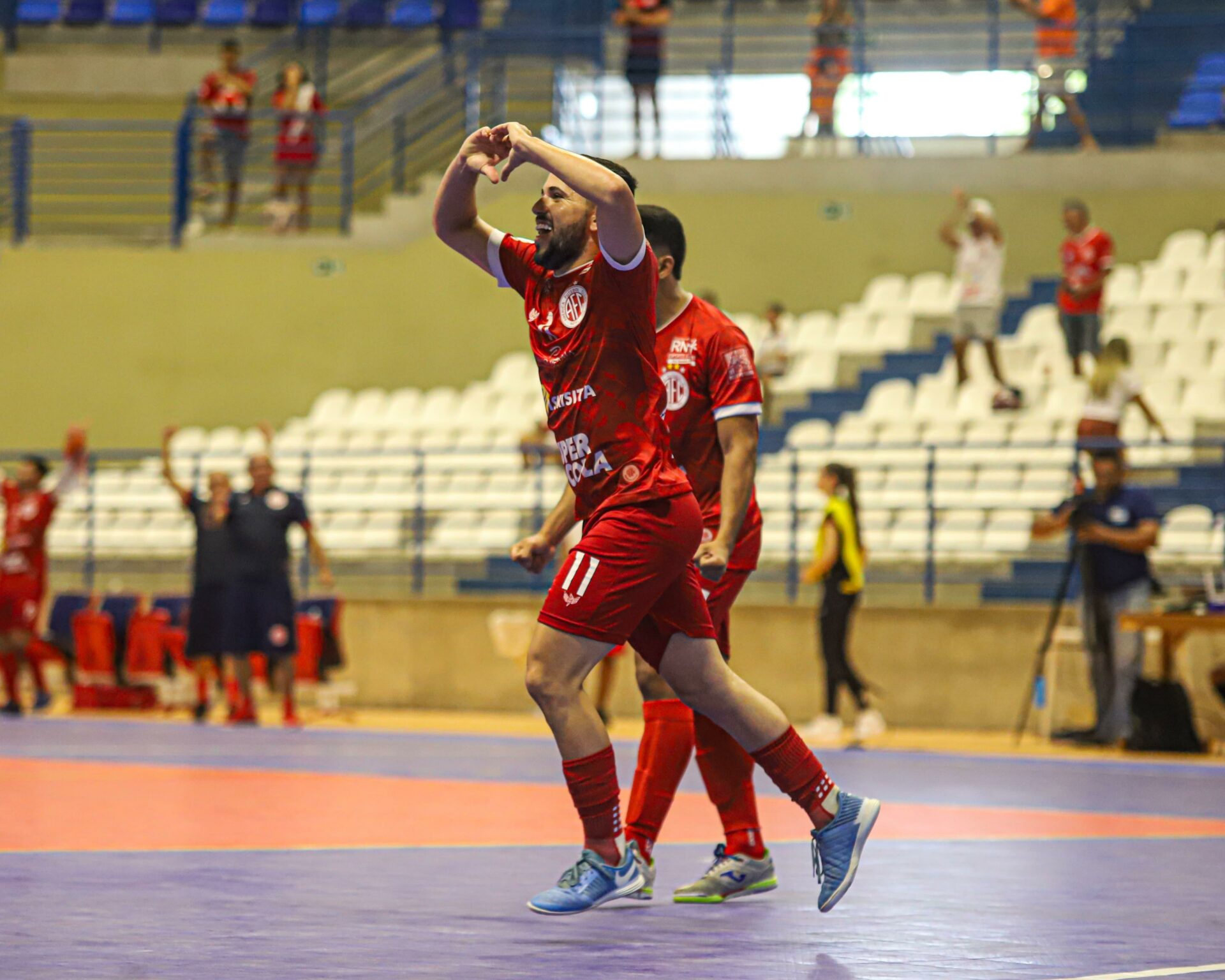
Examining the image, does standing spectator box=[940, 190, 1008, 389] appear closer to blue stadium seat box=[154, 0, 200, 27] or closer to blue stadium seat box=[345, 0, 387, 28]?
blue stadium seat box=[345, 0, 387, 28]

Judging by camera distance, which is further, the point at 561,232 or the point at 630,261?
the point at 561,232

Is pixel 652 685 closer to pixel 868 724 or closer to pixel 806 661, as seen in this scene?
pixel 868 724

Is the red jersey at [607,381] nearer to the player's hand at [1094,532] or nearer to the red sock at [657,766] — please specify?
the red sock at [657,766]

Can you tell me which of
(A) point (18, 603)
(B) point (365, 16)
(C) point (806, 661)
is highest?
(B) point (365, 16)

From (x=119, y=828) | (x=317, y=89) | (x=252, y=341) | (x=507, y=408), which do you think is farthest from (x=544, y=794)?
(x=317, y=89)

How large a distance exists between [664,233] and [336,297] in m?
17.5

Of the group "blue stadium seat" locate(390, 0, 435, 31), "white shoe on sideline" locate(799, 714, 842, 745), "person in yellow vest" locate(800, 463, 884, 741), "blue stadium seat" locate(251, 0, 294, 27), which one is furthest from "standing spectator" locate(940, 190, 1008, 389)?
"blue stadium seat" locate(251, 0, 294, 27)

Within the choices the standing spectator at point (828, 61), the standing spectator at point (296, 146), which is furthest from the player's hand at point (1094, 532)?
the standing spectator at point (296, 146)

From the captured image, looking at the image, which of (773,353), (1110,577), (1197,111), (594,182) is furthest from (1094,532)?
(1197,111)

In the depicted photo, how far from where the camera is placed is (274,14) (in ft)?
87.4

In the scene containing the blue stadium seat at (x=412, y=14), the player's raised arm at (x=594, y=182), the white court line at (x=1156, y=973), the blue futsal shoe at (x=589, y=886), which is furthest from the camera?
the blue stadium seat at (x=412, y=14)

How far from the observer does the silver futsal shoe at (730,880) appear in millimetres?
6289

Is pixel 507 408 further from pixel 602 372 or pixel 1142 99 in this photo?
Result: pixel 602 372

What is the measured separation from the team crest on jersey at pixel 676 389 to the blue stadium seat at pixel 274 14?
21255mm
